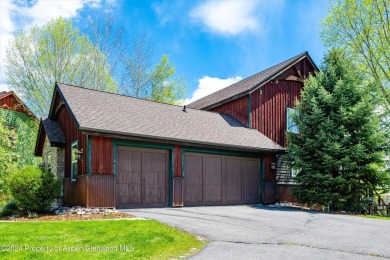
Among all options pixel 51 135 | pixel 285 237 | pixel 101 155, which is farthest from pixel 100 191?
pixel 285 237

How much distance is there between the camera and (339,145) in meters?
14.5

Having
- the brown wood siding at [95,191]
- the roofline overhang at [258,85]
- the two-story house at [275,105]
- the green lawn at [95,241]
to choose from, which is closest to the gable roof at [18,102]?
the roofline overhang at [258,85]

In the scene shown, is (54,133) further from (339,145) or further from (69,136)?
(339,145)

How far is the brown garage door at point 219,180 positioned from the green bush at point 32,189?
5.16 metres

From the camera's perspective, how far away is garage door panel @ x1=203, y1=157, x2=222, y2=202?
15082mm

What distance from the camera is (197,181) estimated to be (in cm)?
1478

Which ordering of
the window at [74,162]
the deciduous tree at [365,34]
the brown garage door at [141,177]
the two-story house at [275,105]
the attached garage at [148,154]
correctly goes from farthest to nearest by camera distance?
the deciduous tree at [365,34]
the two-story house at [275,105]
the window at [74,162]
the brown garage door at [141,177]
the attached garage at [148,154]

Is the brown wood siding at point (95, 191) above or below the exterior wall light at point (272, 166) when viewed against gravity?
below

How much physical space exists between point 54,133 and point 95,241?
927 cm

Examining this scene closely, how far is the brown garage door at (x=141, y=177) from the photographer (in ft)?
41.5

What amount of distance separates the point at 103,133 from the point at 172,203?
12.7 ft

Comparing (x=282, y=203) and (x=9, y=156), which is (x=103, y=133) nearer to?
(x=9, y=156)

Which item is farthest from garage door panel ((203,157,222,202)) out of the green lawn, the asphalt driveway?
the green lawn

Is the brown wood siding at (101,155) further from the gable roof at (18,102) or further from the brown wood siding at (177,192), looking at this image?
the gable roof at (18,102)
